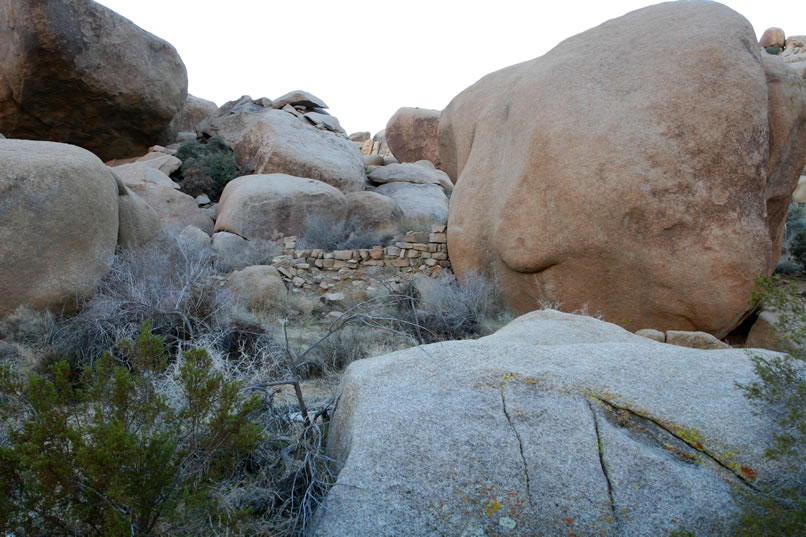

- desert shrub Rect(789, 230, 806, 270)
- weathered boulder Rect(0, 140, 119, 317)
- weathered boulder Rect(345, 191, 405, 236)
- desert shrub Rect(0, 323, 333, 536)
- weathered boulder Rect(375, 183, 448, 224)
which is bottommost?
weathered boulder Rect(375, 183, 448, 224)

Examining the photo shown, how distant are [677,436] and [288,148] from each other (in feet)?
40.0

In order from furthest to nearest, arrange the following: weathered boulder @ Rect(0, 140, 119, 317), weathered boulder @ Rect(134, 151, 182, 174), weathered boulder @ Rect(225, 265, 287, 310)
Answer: weathered boulder @ Rect(134, 151, 182, 174) < weathered boulder @ Rect(225, 265, 287, 310) < weathered boulder @ Rect(0, 140, 119, 317)

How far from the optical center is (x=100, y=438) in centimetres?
172

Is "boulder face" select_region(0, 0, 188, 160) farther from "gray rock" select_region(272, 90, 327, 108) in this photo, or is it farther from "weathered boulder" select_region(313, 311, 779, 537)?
"weathered boulder" select_region(313, 311, 779, 537)

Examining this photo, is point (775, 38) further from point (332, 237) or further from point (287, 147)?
point (332, 237)

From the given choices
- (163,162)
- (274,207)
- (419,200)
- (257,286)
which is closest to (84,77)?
(163,162)

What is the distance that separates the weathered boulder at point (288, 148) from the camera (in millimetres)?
13023

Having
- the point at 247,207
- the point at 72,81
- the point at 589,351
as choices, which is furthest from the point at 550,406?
the point at 72,81

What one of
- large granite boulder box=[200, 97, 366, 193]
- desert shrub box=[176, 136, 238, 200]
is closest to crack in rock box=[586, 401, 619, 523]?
large granite boulder box=[200, 97, 366, 193]

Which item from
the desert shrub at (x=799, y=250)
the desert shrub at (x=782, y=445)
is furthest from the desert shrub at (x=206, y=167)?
the desert shrub at (x=782, y=445)

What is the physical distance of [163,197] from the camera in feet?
37.2

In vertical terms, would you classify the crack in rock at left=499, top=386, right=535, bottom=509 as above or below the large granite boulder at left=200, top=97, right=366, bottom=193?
above

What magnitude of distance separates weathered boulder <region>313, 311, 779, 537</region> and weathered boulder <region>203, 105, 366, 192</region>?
10.9 meters

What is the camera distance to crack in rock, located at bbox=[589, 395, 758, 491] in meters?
1.89
